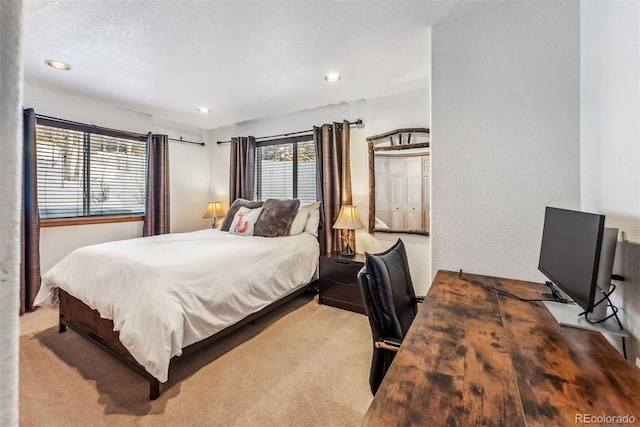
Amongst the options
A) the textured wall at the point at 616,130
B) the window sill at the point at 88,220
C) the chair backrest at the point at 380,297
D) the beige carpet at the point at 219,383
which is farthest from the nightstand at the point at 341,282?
the window sill at the point at 88,220

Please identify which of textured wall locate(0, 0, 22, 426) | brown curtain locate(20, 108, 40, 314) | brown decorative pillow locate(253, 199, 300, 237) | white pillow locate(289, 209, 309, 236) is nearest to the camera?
textured wall locate(0, 0, 22, 426)

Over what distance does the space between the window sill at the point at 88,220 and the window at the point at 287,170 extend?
162 cm

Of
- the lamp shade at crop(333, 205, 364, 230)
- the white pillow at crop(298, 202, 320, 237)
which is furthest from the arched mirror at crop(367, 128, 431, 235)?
the white pillow at crop(298, 202, 320, 237)

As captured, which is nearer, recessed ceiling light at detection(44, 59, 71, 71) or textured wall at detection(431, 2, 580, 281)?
textured wall at detection(431, 2, 580, 281)

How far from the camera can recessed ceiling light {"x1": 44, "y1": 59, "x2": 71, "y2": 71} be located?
2.45 meters

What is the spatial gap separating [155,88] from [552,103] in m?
3.34

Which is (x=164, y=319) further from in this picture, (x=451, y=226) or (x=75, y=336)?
(x=451, y=226)

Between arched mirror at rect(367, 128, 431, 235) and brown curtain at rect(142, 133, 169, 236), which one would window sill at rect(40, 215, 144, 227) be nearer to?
brown curtain at rect(142, 133, 169, 236)

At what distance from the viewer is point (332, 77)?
9.12ft

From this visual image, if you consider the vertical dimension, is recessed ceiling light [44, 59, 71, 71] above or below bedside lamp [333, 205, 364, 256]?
above

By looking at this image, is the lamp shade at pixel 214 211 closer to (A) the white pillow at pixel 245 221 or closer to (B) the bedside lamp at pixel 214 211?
(B) the bedside lamp at pixel 214 211

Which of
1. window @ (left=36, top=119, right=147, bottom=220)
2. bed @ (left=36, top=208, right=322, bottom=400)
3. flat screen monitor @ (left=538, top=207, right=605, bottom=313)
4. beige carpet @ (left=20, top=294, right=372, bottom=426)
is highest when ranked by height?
window @ (left=36, top=119, right=147, bottom=220)

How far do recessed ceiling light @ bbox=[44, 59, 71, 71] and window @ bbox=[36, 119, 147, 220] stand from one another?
0.84 metres

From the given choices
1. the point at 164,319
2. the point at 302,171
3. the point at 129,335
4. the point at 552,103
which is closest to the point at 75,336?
the point at 129,335
